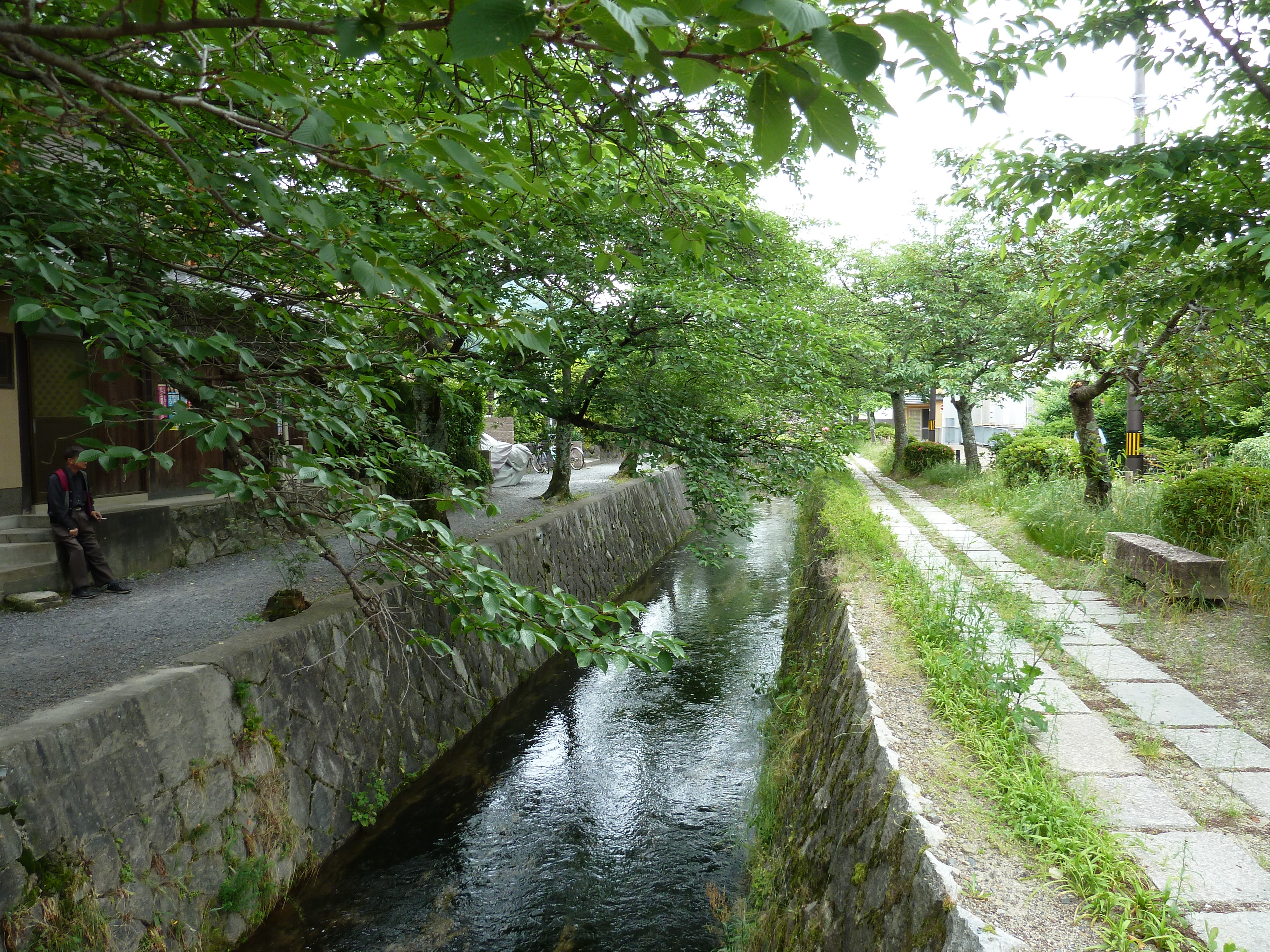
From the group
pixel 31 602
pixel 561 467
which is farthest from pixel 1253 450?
pixel 31 602

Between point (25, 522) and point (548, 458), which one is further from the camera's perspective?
point (548, 458)

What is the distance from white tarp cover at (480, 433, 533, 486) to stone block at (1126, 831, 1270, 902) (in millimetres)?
17289

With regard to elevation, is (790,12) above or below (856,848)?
above

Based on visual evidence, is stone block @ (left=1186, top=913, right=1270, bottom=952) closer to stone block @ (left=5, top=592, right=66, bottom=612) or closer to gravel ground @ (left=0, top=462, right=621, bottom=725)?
gravel ground @ (left=0, top=462, right=621, bottom=725)

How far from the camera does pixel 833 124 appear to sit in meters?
1.47

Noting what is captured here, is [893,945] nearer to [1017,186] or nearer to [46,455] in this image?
[1017,186]

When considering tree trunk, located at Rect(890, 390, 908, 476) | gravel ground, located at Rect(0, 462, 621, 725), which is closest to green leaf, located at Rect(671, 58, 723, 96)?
gravel ground, located at Rect(0, 462, 621, 725)

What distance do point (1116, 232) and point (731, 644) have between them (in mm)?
6368

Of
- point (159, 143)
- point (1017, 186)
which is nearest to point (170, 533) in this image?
point (159, 143)

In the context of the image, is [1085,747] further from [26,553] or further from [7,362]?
[7,362]

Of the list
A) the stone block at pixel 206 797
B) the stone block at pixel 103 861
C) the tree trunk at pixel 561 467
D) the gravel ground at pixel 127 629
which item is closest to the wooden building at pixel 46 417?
the gravel ground at pixel 127 629

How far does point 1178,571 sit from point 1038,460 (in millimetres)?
8241

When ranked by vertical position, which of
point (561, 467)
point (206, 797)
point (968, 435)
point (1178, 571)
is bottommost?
point (206, 797)

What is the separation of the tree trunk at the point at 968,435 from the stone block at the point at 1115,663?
1317 centimetres
